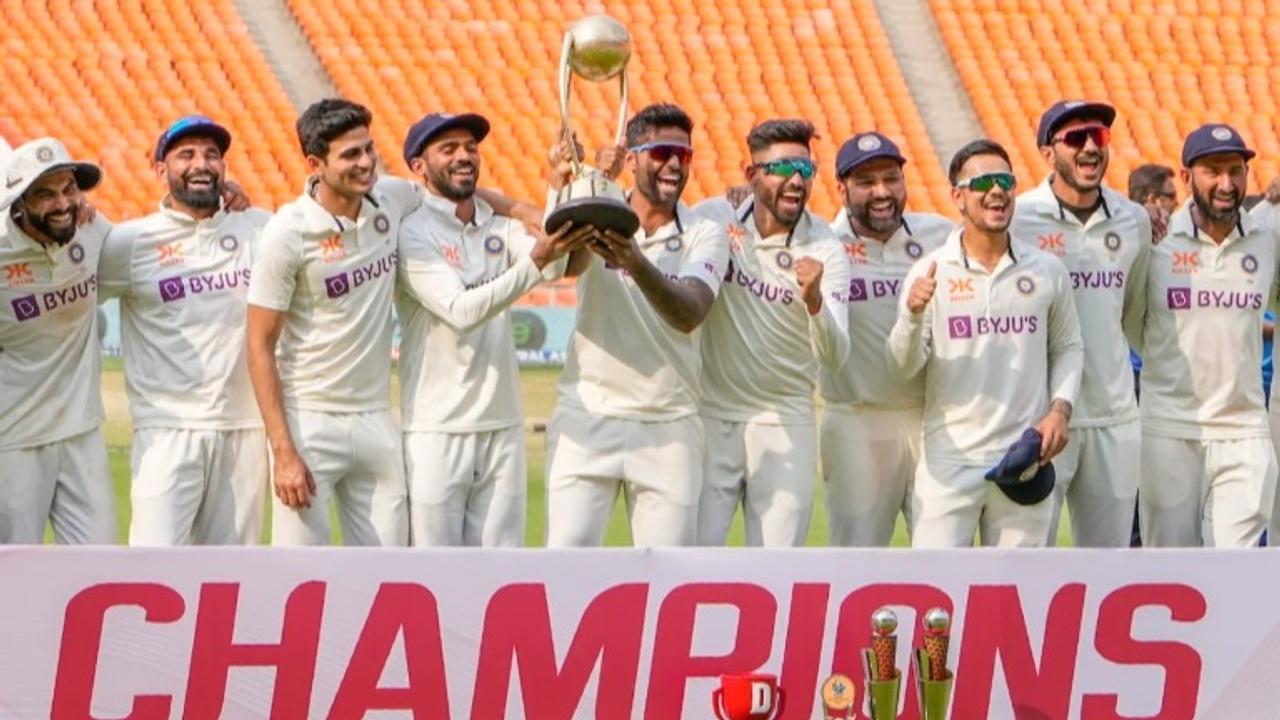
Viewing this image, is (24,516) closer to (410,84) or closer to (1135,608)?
(1135,608)

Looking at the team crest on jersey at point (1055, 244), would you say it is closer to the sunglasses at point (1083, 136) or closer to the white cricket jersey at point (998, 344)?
the white cricket jersey at point (998, 344)

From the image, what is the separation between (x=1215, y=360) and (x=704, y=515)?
1.95 metres

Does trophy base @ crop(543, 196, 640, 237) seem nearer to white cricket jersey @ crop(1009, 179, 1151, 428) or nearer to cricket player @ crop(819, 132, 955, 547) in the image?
cricket player @ crop(819, 132, 955, 547)

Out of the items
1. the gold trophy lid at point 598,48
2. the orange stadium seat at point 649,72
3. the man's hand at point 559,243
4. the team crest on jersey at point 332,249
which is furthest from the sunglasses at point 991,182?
the orange stadium seat at point 649,72

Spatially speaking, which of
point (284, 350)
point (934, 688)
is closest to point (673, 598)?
point (934, 688)

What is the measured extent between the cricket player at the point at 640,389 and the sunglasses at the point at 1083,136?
130cm

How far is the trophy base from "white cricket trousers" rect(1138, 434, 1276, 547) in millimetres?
2516

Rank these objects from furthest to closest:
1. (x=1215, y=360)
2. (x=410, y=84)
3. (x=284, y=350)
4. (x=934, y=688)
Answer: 1. (x=410, y=84)
2. (x=1215, y=360)
3. (x=284, y=350)
4. (x=934, y=688)

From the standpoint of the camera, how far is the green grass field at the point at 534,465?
10836mm

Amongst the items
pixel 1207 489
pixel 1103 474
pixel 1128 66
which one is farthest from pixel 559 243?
pixel 1128 66

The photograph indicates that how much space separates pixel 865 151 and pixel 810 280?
0.79m

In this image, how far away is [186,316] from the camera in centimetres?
730

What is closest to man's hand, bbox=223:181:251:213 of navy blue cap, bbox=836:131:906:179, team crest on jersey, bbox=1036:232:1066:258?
navy blue cap, bbox=836:131:906:179

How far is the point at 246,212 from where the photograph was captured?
7.57 meters
